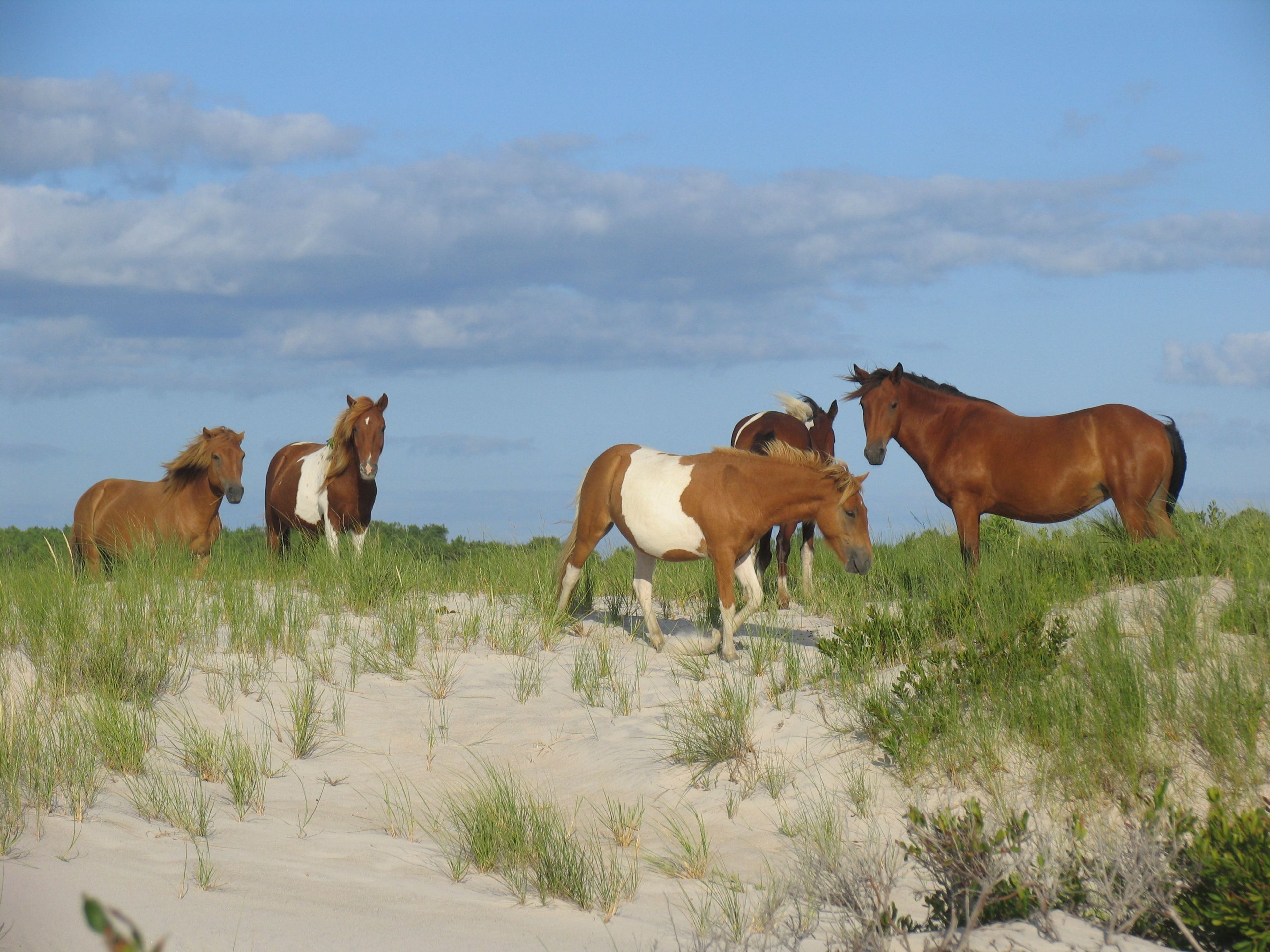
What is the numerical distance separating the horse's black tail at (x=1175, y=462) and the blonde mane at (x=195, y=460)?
31.3ft

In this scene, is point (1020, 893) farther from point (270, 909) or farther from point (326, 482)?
point (326, 482)

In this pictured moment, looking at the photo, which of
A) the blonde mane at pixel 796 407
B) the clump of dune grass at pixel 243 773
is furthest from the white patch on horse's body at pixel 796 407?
the clump of dune grass at pixel 243 773

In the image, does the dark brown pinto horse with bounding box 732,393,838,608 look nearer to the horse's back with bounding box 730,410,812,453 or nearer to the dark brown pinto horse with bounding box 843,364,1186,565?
the horse's back with bounding box 730,410,812,453

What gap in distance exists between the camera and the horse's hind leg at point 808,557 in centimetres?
1105

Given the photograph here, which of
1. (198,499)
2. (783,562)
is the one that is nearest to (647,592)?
(783,562)

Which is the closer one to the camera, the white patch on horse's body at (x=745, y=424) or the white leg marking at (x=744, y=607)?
the white leg marking at (x=744, y=607)

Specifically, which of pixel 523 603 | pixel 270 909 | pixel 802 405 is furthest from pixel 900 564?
pixel 270 909

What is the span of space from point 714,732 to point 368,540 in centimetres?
658

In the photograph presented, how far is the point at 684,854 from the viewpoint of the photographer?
5.01 m

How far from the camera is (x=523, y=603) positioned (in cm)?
943

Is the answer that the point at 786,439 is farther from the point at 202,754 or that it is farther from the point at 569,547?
the point at 202,754

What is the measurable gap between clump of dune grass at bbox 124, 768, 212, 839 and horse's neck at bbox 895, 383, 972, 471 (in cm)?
780

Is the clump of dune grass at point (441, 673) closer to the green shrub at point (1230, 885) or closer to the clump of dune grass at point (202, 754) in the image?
the clump of dune grass at point (202, 754)

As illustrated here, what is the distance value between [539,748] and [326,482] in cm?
564
